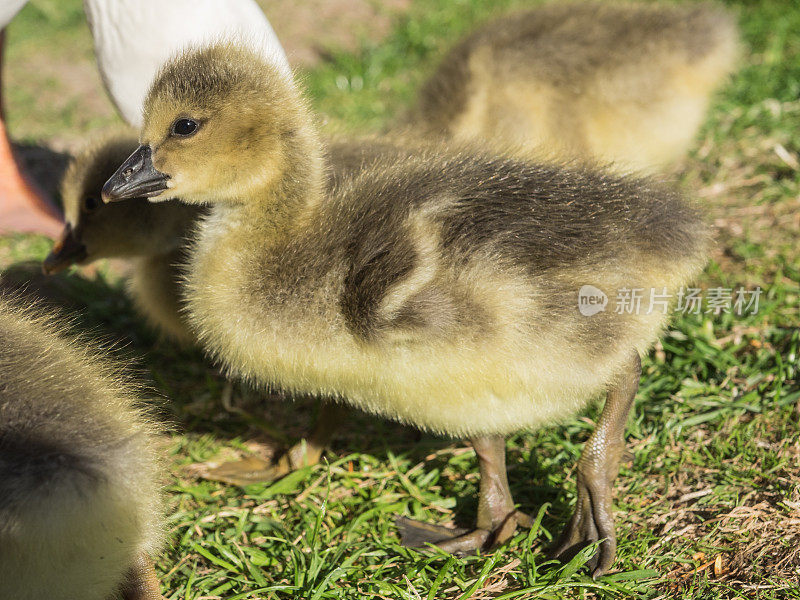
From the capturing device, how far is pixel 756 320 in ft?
7.15

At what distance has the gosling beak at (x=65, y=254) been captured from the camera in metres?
2.16

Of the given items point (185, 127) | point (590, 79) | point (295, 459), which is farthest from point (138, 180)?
point (590, 79)

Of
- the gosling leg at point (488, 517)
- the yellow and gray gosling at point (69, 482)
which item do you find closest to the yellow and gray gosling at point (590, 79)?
the gosling leg at point (488, 517)

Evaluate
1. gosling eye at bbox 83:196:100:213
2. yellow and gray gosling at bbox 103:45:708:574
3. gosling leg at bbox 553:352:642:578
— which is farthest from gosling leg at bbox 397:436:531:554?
gosling eye at bbox 83:196:100:213

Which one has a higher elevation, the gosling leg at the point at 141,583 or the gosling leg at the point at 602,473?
the gosling leg at the point at 141,583

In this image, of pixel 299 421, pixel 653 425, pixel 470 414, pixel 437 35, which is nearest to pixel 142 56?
pixel 299 421

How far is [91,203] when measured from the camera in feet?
6.86

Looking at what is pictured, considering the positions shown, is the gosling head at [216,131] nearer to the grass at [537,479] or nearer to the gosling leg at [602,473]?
the grass at [537,479]

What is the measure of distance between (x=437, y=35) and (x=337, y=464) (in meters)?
2.55

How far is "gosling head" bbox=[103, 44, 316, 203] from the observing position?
1.63 m

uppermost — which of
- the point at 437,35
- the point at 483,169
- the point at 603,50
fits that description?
the point at 483,169

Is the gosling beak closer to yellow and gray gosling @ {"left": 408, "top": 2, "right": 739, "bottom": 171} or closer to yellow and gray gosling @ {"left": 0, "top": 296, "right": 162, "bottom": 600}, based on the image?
yellow and gray gosling @ {"left": 0, "top": 296, "right": 162, "bottom": 600}

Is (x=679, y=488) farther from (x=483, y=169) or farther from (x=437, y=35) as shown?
(x=437, y=35)

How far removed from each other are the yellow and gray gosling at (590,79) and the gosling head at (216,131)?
88 centimetres
